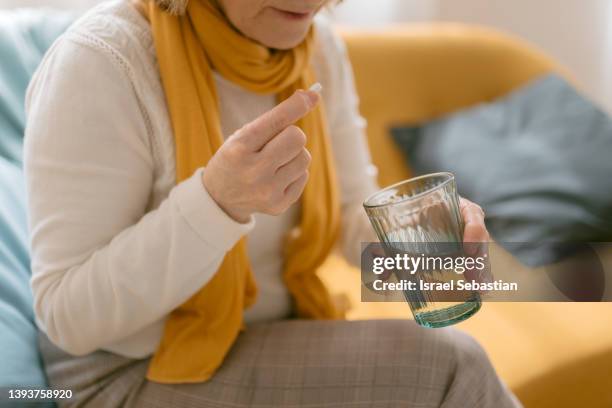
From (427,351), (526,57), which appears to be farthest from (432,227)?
(526,57)

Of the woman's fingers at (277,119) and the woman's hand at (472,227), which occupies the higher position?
the woman's fingers at (277,119)

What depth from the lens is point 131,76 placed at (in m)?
0.72

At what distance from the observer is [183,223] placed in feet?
2.16

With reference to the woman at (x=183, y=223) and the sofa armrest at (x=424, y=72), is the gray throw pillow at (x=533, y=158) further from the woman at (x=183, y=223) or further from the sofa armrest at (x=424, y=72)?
the woman at (x=183, y=223)

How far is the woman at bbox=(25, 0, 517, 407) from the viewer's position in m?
0.66

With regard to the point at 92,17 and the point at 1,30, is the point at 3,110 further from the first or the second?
the point at 92,17

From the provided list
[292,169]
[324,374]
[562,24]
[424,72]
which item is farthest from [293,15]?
[562,24]

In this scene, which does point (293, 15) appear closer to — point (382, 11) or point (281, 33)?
point (281, 33)

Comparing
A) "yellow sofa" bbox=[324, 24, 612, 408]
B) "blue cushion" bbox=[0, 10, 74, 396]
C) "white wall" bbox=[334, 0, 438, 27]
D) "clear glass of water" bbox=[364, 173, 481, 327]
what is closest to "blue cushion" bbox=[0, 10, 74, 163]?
"blue cushion" bbox=[0, 10, 74, 396]

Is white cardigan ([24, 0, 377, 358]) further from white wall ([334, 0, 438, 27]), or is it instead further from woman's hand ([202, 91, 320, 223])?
white wall ([334, 0, 438, 27])

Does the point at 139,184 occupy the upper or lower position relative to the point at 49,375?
upper

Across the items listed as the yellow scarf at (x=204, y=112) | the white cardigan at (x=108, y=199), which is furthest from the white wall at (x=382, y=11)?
the white cardigan at (x=108, y=199)

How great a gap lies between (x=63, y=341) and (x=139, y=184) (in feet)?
0.62

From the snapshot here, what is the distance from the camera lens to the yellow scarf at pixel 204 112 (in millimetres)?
743
